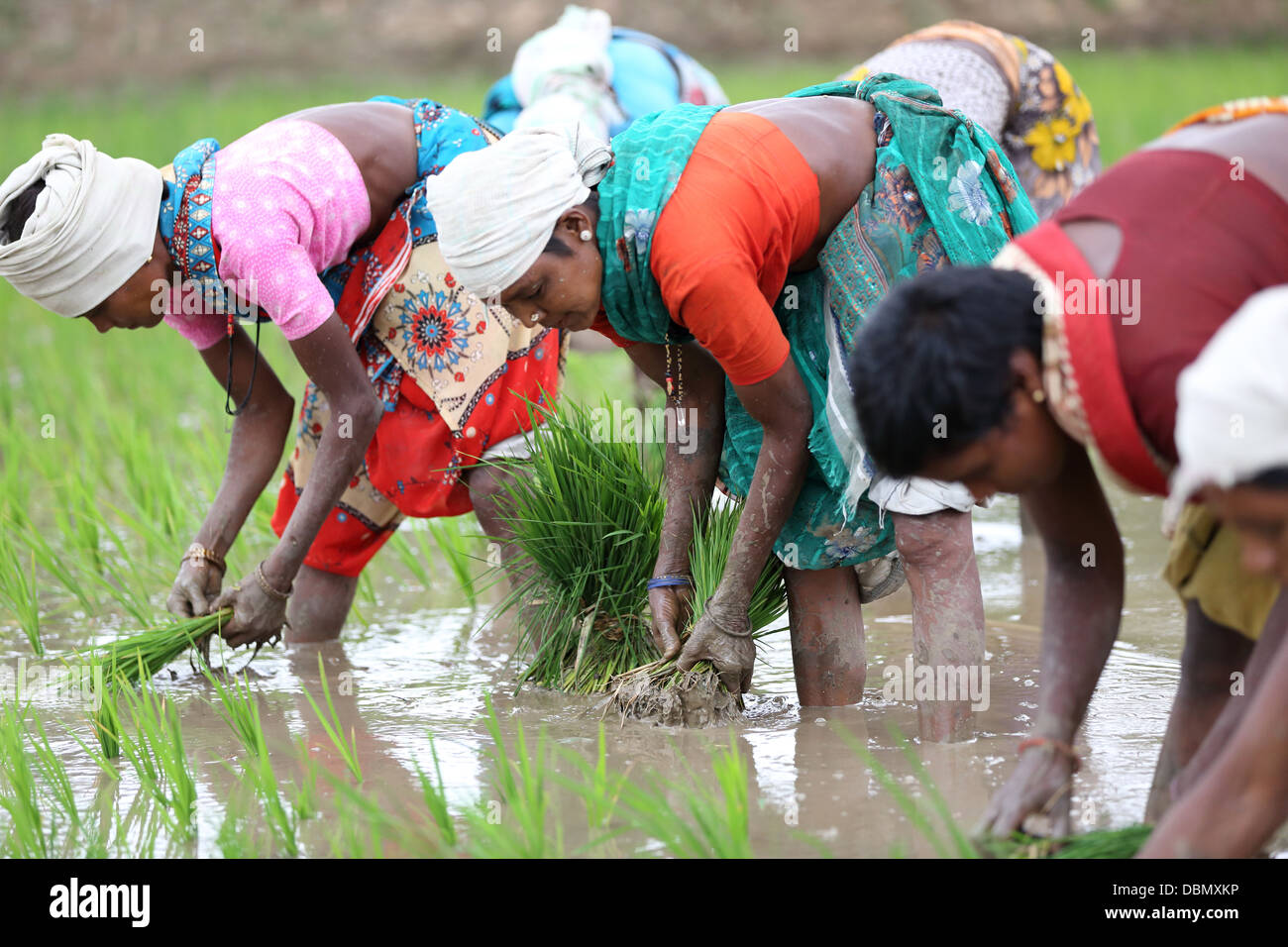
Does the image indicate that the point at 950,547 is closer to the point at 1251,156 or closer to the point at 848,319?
the point at 848,319

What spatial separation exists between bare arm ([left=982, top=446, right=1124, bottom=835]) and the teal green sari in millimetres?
699

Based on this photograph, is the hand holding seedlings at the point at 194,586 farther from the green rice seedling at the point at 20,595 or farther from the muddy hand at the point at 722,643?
the muddy hand at the point at 722,643

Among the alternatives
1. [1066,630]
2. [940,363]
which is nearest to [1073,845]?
[1066,630]

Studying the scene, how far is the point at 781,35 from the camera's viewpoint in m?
19.1

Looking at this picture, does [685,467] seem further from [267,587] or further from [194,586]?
[194,586]

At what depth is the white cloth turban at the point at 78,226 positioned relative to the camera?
2629 millimetres

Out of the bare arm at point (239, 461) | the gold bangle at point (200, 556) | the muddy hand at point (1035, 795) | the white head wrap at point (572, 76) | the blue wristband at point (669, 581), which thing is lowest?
the muddy hand at point (1035, 795)

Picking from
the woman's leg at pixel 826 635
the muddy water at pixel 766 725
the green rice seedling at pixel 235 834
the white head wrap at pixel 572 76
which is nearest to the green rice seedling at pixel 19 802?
the muddy water at pixel 766 725

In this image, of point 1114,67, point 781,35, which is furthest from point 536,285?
point 781,35

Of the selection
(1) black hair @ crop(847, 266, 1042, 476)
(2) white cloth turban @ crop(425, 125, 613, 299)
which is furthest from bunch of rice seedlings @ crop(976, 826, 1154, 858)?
(2) white cloth turban @ crop(425, 125, 613, 299)

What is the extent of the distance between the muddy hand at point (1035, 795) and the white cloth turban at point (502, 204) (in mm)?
1150

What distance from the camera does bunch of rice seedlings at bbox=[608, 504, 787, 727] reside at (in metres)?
2.72

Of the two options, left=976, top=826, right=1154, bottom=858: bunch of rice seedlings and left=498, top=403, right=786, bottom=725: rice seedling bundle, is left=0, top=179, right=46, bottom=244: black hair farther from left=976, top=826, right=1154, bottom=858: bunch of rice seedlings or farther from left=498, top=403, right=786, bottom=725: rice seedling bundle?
left=976, top=826, right=1154, bottom=858: bunch of rice seedlings

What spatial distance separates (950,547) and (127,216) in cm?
173
